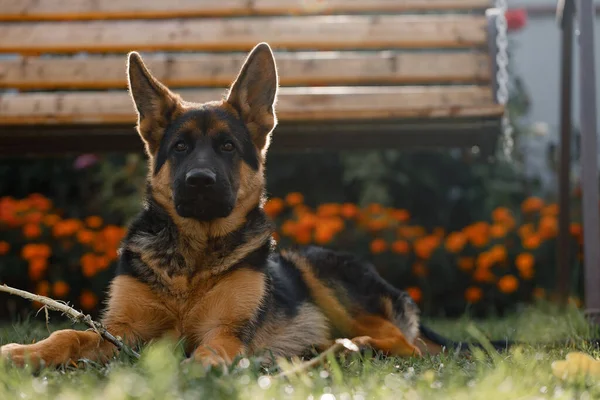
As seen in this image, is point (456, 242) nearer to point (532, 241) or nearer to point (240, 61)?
point (532, 241)

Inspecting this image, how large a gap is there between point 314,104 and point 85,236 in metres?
2.47

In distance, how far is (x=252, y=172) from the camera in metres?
3.98

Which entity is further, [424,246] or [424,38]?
[424,246]

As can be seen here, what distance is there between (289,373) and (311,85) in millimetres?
3577

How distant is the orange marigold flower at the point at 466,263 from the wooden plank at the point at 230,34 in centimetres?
200

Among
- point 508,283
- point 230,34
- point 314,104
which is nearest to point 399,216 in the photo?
point 508,283

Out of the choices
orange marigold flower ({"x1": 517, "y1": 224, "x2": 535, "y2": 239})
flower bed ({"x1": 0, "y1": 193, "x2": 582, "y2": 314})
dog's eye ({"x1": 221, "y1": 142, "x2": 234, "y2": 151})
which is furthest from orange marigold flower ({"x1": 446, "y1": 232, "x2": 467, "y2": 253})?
dog's eye ({"x1": 221, "y1": 142, "x2": 234, "y2": 151})

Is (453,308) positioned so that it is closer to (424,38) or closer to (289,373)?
(424,38)

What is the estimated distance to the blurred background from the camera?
233 inches

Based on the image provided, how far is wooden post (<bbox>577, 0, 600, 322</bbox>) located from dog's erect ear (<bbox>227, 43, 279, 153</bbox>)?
1.89 metres

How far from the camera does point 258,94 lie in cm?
412

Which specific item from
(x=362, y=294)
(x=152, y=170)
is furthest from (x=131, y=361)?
(x=362, y=294)

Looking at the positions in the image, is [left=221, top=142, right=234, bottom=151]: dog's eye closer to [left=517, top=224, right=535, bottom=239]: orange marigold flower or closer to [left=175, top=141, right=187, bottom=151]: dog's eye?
[left=175, top=141, right=187, bottom=151]: dog's eye

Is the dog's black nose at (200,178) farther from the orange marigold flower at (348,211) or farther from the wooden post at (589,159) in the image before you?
the orange marigold flower at (348,211)
